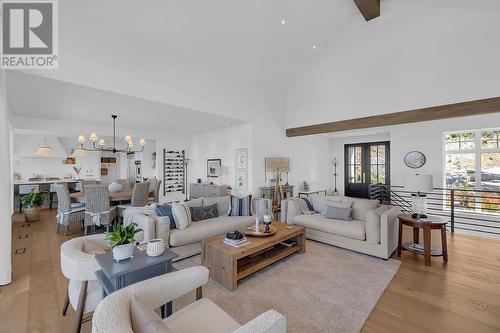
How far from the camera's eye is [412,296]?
2346mm

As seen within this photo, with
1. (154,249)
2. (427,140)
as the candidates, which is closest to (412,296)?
(154,249)

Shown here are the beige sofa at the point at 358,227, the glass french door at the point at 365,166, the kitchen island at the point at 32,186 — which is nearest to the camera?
the beige sofa at the point at 358,227

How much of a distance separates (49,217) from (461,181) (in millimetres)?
11154

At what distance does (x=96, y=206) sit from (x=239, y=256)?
331 centimetres

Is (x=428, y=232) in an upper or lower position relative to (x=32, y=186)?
lower

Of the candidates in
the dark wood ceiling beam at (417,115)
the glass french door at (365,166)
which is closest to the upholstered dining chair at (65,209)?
the dark wood ceiling beam at (417,115)

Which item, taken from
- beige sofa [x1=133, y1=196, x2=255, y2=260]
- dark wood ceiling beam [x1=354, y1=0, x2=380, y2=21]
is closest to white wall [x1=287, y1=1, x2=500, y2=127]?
dark wood ceiling beam [x1=354, y1=0, x2=380, y2=21]

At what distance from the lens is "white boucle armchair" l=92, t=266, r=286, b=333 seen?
3.16ft

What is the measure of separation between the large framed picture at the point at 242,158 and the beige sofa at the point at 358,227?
1980 mm

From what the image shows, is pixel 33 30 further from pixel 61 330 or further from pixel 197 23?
pixel 61 330

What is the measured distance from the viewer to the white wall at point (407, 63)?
389cm

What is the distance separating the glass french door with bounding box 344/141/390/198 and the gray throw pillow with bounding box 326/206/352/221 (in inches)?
177

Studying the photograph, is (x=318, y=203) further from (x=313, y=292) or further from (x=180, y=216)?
(x=180, y=216)

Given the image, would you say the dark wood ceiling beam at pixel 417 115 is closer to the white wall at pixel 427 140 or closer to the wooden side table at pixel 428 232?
the white wall at pixel 427 140
